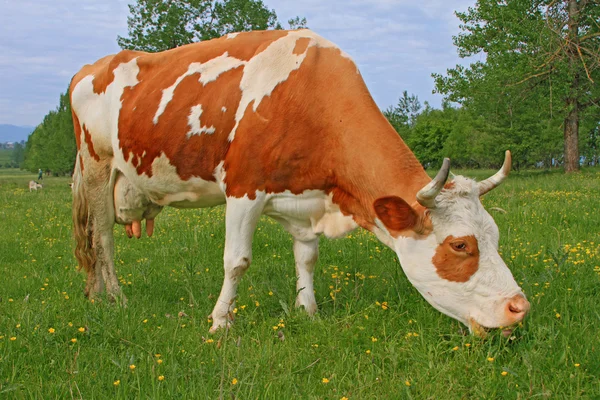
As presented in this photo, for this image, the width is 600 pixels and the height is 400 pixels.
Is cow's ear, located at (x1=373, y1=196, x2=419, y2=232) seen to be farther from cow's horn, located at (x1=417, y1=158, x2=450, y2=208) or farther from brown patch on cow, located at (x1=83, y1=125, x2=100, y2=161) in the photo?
brown patch on cow, located at (x1=83, y1=125, x2=100, y2=161)

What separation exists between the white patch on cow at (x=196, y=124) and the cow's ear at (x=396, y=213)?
168 centimetres

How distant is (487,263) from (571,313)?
1225mm

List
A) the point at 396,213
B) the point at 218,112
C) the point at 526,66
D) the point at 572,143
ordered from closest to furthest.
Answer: the point at 396,213 → the point at 218,112 → the point at 526,66 → the point at 572,143

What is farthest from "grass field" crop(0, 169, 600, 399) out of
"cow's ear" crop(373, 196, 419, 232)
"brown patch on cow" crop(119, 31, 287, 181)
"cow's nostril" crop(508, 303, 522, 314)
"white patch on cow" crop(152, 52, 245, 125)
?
"white patch on cow" crop(152, 52, 245, 125)

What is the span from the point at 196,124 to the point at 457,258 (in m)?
2.49

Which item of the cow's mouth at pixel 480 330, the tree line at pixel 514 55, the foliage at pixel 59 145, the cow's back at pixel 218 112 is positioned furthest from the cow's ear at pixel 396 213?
the foliage at pixel 59 145

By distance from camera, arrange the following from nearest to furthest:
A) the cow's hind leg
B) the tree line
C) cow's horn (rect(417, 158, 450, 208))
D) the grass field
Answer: the grass field → cow's horn (rect(417, 158, 450, 208)) → the cow's hind leg → the tree line

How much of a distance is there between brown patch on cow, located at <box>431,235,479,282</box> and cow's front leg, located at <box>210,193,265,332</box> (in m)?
1.53

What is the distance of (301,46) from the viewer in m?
4.88

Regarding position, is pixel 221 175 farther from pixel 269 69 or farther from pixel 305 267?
pixel 305 267

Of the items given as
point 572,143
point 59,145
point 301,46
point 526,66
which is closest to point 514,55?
point 526,66

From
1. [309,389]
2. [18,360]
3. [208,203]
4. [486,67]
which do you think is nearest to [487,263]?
[309,389]

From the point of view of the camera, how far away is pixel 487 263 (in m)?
3.82

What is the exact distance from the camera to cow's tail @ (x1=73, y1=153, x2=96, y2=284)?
6.00 m
